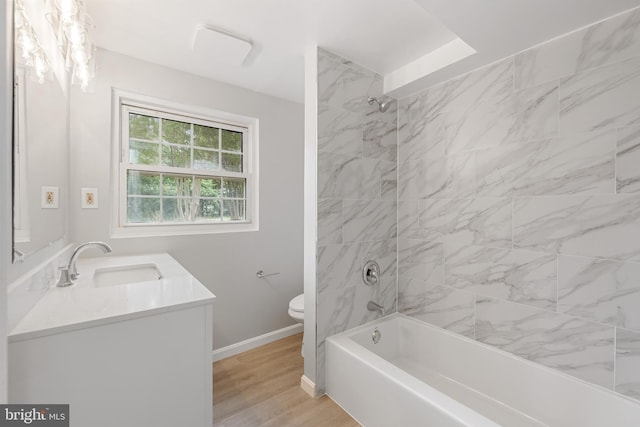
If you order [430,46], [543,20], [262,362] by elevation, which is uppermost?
[430,46]

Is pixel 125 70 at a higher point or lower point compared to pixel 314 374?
higher

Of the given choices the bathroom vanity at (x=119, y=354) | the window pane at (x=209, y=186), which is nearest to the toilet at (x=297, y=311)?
the bathroom vanity at (x=119, y=354)

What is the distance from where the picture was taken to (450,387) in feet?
5.78

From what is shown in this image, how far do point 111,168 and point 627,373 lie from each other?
3.20 m

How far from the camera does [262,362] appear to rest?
2.16m

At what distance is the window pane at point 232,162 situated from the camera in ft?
8.01

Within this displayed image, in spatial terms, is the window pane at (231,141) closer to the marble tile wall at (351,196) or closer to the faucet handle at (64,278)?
the marble tile wall at (351,196)

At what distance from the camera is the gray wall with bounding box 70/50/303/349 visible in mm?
1771

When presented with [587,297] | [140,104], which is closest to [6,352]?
[140,104]

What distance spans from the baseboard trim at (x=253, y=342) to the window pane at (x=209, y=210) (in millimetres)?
1133

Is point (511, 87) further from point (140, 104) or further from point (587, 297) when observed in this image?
point (140, 104)

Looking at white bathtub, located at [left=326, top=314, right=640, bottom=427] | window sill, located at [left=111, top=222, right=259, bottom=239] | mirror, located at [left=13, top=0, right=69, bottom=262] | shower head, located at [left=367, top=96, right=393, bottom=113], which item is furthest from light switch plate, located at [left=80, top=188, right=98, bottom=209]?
shower head, located at [left=367, top=96, right=393, bottom=113]

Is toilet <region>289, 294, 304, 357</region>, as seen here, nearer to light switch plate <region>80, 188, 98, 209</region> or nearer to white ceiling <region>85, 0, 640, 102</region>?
light switch plate <region>80, 188, 98, 209</region>

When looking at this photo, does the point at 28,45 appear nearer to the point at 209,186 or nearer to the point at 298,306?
the point at 209,186
